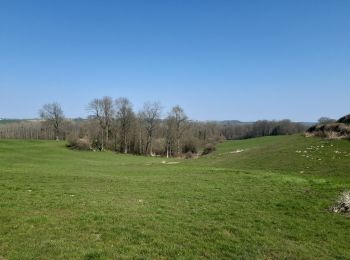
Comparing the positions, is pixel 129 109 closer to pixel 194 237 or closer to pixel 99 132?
pixel 99 132

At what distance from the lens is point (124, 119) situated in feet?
300

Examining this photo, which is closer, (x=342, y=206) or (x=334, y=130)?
(x=342, y=206)

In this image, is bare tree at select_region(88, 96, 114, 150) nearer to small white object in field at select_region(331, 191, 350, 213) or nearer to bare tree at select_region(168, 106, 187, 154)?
bare tree at select_region(168, 106, 187, 154)

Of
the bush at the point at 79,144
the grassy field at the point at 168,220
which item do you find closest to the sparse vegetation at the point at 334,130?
the grassy field at the point at 168,220

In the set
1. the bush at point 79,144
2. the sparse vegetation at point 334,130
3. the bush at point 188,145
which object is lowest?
the bush at point 188,145

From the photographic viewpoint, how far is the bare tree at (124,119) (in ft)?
300

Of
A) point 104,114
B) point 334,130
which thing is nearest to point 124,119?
point 104,114

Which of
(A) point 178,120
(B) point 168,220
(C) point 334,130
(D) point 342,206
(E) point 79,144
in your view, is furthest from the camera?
(A) point 178,120

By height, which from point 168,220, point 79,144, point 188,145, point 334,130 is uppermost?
point 334,130

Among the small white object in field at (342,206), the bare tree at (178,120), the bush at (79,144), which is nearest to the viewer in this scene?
the small white object in field at (342,206)

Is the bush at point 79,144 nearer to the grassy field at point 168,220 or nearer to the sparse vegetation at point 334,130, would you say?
the sparse vegetation at point 334,130

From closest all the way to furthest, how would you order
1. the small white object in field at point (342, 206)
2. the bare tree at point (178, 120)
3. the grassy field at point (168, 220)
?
1. the grassy field at point (168, 220)
2. the small white object in field at point (342, 206)
3. the bare tree at point (178, 120)

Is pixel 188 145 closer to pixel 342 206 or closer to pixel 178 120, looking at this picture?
pixel 178 120

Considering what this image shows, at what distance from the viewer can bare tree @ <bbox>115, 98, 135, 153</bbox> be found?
300 ft
